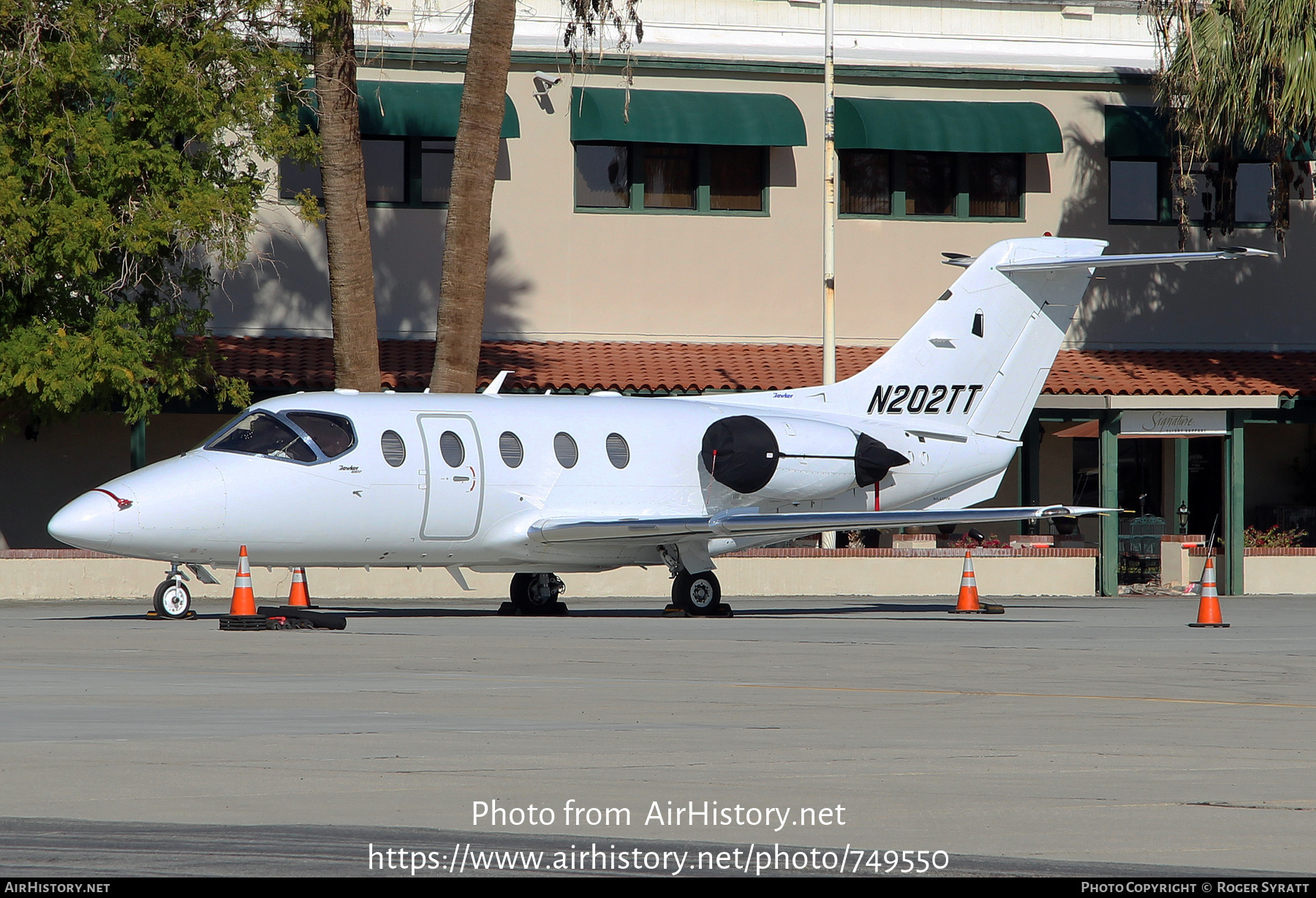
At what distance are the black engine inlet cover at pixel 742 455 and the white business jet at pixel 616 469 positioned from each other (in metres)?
0.03

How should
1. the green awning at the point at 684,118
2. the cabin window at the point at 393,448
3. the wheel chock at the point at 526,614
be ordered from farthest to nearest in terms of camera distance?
the green awning at the point at 684,118 < the wheel chock at the point at 526,614 < the cabin window at the point at 393,448

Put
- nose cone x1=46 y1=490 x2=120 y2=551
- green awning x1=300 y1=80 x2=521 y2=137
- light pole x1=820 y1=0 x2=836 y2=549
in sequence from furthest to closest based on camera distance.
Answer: green awning x1=300 y1=80 x2=521 y2=137 < light pole x1=820 y1=0 x2=836 y2=549 < nose cone x1=46 y1=490 x2=120 y2=551

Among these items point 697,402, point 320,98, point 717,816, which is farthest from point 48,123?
point 717,816

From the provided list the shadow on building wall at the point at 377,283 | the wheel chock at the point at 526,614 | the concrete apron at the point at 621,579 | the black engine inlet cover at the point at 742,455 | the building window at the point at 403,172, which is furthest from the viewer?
the building window at the point at 403,172

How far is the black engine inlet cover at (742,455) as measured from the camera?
68.0 feet

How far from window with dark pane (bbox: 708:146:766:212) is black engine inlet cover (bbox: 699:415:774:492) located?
Answer: 37.3 feet

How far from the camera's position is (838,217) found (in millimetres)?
31594

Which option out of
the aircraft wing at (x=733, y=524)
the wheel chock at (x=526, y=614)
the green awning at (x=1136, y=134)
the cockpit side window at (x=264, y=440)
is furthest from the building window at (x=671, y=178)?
the cockpit side window at (x=264, y=440)

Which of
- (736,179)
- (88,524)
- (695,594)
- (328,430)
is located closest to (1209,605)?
(695,594)

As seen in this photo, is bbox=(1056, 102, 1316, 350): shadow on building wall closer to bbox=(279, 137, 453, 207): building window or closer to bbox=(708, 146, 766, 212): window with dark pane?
bbox=(708, 146, 766, 212): window with dark pane

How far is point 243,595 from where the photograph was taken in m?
17.2

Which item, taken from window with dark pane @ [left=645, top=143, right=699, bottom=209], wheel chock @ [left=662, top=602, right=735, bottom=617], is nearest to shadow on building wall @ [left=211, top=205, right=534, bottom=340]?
window with dark pane @ [left=645, top=143, right=699, bottom=209]

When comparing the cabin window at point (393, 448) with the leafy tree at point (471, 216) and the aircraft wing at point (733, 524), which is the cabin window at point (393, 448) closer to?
the aircraft wing at point (733, 524)

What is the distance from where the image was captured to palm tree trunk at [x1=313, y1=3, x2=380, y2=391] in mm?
24859
